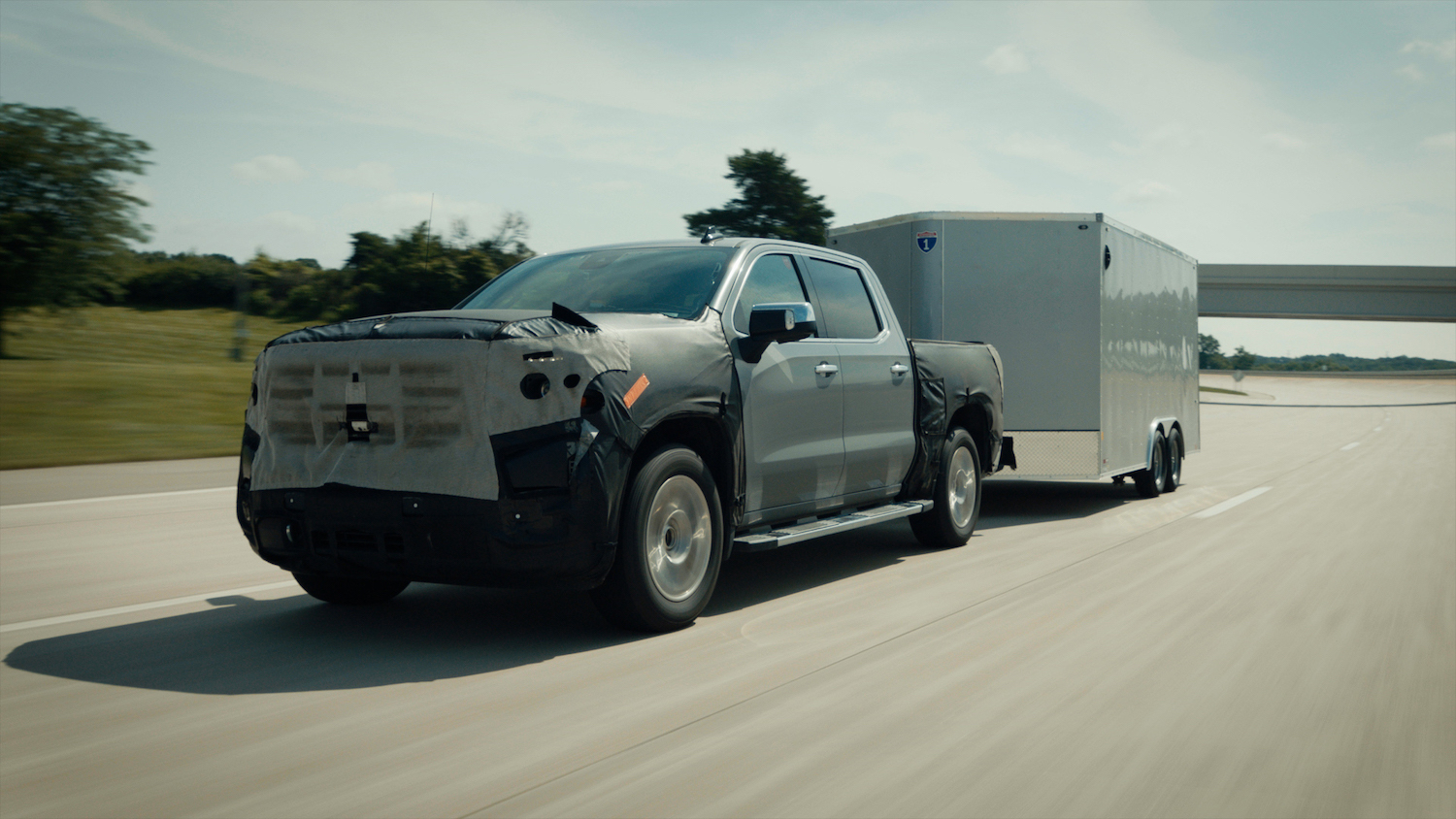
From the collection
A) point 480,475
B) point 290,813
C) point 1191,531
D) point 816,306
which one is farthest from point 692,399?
point 1191,531

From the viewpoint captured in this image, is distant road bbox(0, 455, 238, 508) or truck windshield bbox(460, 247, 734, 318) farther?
distant road bbox(0, 455, 238, 508)

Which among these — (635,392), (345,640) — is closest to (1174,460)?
(635,392)

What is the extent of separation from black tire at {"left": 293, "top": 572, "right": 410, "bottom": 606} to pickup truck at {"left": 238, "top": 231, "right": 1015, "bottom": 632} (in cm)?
1

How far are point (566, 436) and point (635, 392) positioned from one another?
453 mm

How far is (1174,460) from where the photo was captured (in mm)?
14414

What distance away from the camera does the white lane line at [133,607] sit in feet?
19.8

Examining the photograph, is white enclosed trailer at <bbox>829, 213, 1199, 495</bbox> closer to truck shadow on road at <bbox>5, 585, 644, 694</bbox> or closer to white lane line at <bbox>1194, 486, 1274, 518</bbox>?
white lane line at <bbox>1194, 486, 1274, 518</bbox>

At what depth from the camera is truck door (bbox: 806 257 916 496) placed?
299 inches

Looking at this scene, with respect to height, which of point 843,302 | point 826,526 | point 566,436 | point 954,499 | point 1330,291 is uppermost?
point 1330,291

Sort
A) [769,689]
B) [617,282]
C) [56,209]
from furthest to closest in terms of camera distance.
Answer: [56,209], [617,282], [769,689]

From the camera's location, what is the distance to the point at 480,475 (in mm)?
5203

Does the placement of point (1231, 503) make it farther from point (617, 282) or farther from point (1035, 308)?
point (617, 282)

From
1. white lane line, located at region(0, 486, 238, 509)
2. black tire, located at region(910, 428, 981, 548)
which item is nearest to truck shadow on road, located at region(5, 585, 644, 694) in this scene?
black tire, located at region(910, 428, 981, 548)

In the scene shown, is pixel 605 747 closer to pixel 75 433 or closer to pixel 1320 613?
pixel 1320 613
